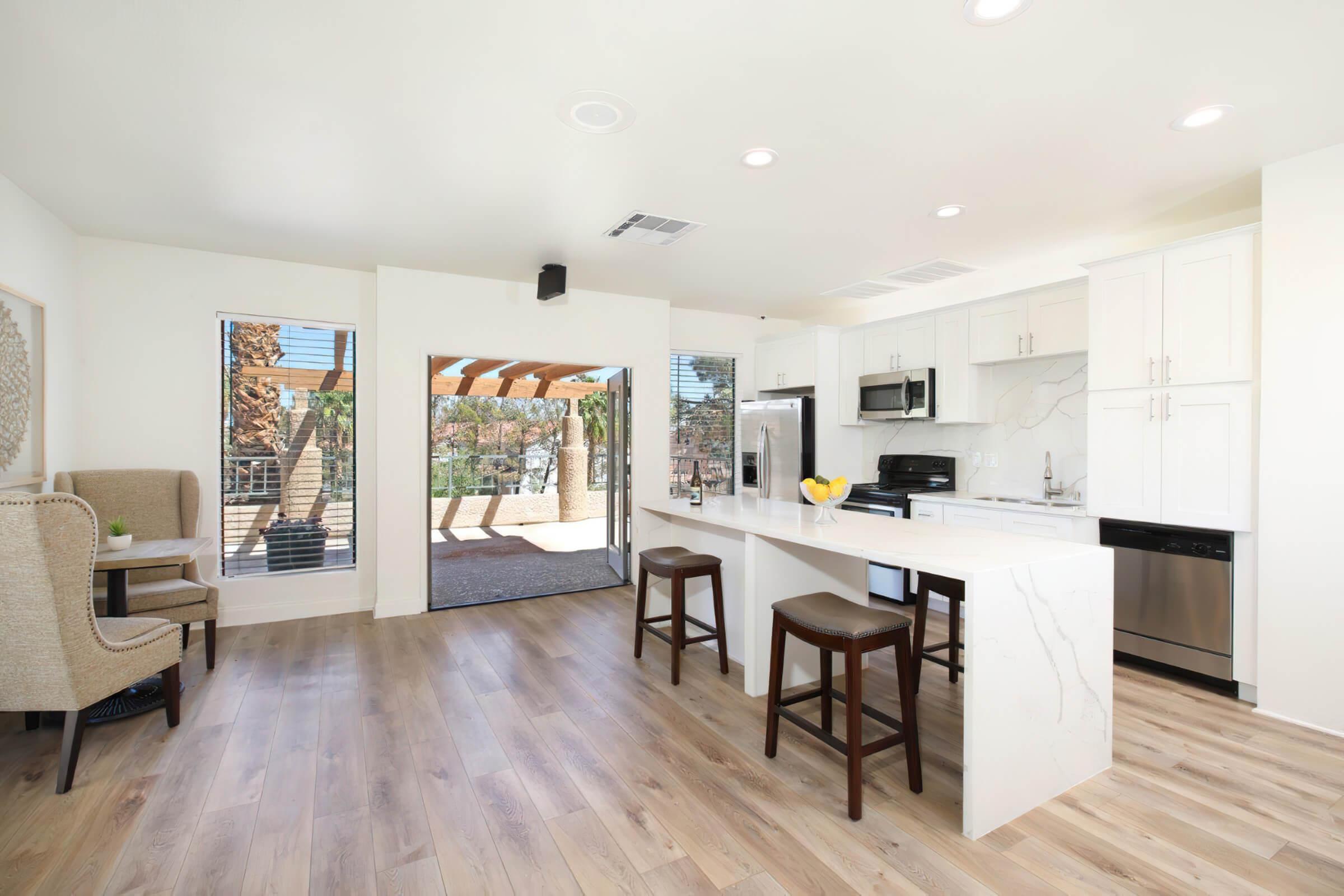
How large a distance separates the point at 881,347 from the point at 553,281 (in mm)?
2865

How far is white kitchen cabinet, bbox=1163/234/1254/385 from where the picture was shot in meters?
3.03

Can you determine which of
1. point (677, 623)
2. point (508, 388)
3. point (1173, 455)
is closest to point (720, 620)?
point (677, 623)

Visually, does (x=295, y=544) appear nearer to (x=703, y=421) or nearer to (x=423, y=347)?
(x=423, y=347)

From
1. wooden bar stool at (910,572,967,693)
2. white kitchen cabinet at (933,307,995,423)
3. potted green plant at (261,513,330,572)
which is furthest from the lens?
white kitchen cabinet at (933,307,995,423)

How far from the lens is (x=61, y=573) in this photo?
7.29ft

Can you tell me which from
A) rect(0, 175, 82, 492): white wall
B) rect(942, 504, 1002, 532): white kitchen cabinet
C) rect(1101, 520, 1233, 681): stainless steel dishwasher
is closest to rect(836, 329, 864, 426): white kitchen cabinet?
rect(942, 504, 1002, 532): white kitchen cabinet

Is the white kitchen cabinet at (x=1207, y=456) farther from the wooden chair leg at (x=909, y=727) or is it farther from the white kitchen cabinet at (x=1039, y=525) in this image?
the wooden chair leg at (x=909, y=727)

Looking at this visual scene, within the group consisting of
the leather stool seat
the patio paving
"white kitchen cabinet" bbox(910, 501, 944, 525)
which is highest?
"white kitchen cabinet" bbox(910, 501, 944, 525)

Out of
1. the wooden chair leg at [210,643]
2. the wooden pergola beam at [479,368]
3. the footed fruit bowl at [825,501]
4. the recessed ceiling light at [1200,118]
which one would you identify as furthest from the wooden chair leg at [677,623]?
the wooden pergola beam at [479,368]

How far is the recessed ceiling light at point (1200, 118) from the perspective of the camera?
239 centimetres

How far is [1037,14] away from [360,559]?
4933 millimetres

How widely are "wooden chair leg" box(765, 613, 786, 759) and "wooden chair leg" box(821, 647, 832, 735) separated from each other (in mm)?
189

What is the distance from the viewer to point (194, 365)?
420cm

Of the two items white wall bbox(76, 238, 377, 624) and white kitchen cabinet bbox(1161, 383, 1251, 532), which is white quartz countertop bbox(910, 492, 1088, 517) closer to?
white kitchen cabinet bbox(1161, 383, 1251, 532)
